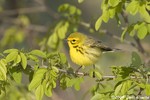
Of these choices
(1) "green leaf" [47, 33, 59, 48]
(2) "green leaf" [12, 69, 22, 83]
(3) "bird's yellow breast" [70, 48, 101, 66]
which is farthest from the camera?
(1) "green leaf" [47, 33, 59, 48]

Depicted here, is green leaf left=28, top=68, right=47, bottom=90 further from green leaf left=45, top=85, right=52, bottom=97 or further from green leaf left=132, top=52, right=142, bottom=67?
green leaf left=132, top=52, right=142, bottom=67

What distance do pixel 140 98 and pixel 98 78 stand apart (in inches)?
18.5

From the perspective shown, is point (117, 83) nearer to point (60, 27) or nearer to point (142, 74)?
point (142, 74)

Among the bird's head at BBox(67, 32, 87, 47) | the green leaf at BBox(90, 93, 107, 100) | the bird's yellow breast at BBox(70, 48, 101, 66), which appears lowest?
the green leaf at BBox(90, 93, 107, 100)

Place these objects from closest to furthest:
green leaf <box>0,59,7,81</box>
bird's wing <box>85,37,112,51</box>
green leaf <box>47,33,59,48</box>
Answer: green leaf <box>0,59,7,81</box> < bird's wing <box>85,37,112,51</box> < green leaf <box>47,33,59,48</box>

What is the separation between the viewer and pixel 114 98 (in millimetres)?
2830

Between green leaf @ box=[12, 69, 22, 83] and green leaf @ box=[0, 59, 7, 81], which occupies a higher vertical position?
green leaf @ box=[0, 59, 7, 81]

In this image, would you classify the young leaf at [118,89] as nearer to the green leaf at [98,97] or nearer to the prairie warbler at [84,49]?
the green leaf at [98,97]

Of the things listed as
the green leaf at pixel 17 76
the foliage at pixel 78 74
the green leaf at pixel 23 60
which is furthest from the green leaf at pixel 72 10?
the green leaf at pixel 23 60

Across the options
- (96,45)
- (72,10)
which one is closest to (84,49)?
(96,45)

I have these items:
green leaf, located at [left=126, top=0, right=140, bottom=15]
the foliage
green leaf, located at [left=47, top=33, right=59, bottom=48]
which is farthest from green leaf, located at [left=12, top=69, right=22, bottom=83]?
green leaf, located at [left=47, top=33, right=59, bottom=48]

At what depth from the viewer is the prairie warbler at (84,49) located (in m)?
4.06

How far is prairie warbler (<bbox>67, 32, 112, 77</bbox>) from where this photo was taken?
406 centimetres

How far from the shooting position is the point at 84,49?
14.0 feet
